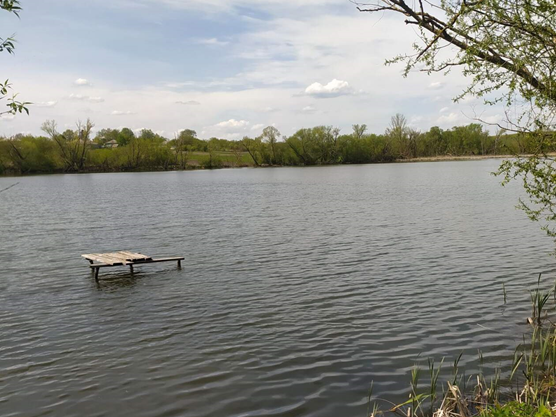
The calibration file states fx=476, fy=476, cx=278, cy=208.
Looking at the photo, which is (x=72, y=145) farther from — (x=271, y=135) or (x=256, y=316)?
(x=256, y=316)

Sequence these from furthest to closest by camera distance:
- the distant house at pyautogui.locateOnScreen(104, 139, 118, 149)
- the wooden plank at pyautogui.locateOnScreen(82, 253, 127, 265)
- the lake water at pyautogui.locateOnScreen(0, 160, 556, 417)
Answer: the distant house at pyautogui.locateOnScreen(104, 139, 118, 149) → the wooden plank at pyautogui.locateOnScreen(82, 253, 127, 265) → the lake water at pyautogui.locateOnScreen(0, 160, 556, 417)

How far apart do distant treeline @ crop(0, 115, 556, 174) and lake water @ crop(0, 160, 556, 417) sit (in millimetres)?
104067

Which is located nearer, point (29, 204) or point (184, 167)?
point (29, 204)

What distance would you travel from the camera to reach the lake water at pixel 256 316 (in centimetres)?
869

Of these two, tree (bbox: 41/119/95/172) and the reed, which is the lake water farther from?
tree (bbox: 41/119/95/172)

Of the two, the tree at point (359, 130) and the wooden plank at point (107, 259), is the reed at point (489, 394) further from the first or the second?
the tree at point (359, 130)

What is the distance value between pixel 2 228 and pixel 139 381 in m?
26.1

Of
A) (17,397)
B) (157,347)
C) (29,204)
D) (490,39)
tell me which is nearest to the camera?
(17,397)

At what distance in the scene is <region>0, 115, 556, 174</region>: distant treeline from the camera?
121750 millimetres

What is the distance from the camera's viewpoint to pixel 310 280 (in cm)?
1617

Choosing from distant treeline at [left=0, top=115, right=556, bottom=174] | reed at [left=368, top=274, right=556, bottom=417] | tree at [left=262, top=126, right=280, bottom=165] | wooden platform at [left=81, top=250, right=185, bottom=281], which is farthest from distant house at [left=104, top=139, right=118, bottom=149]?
reed at [left=368, top=274, right=556, bottom=417]

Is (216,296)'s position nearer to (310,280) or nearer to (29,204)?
(310,280)

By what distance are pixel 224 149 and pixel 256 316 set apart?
163 m

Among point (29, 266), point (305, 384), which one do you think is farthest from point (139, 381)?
point (29, 266)
